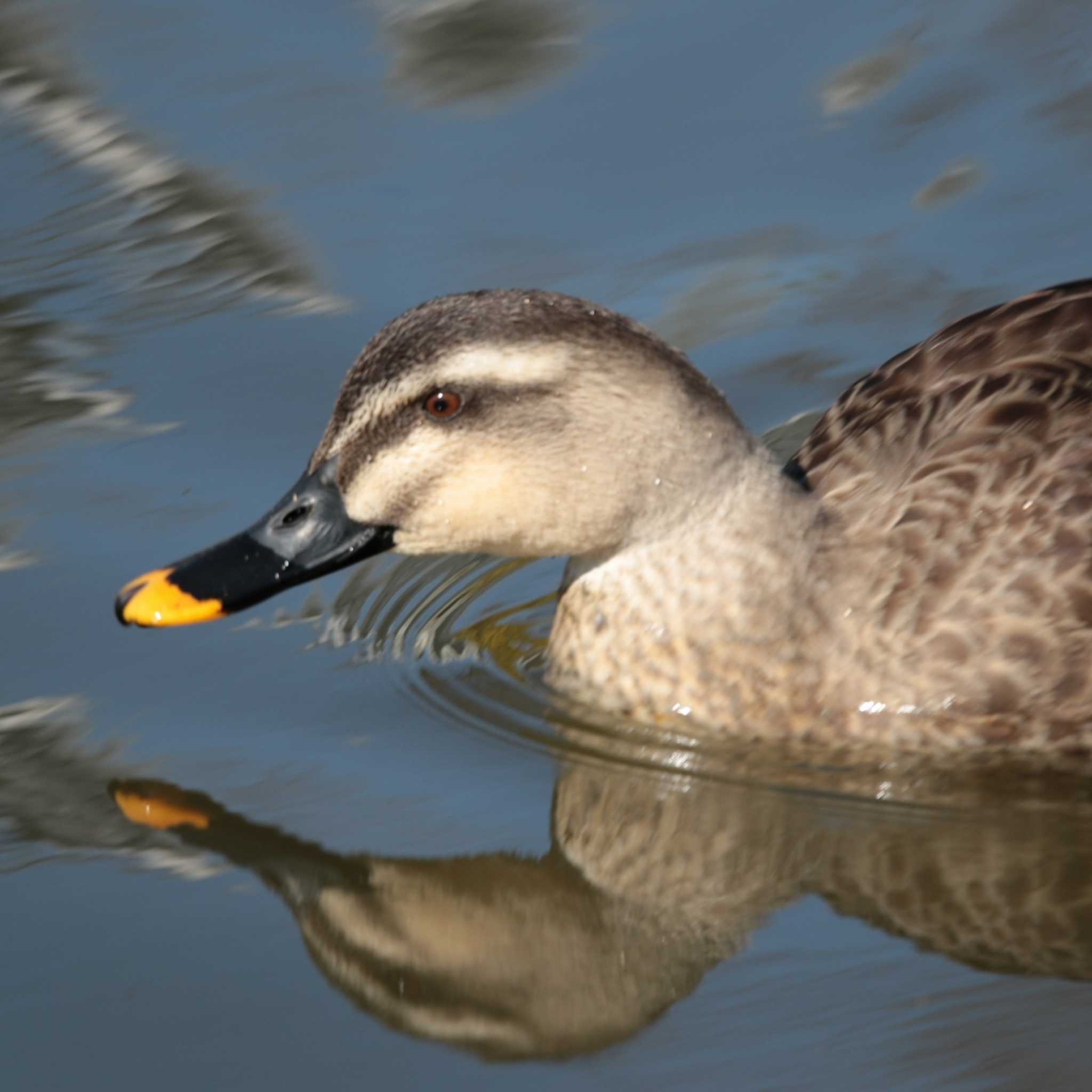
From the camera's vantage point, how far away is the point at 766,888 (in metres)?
5.54

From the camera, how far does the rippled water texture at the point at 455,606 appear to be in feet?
16.6

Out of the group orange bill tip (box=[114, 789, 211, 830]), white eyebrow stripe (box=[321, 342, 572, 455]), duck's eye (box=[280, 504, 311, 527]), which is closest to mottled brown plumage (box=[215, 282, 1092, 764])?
white eyebrow stripe (box=[321, 342, 572, 455])

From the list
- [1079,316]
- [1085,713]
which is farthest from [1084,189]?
[1085,713]

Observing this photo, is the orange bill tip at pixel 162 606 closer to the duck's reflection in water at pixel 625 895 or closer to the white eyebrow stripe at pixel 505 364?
the duck's reflection in water at pixel 625 895

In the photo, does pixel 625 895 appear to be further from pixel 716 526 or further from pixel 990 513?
pixel 990 513

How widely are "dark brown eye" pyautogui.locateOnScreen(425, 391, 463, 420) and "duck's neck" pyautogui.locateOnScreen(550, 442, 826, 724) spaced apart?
66 cm

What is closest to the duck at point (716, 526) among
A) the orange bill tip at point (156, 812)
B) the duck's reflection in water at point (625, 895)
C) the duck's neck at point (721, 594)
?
the duck's neck at point (721, 594)

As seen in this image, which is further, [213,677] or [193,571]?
[213,677]

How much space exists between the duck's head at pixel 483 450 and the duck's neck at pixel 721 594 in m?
0.08

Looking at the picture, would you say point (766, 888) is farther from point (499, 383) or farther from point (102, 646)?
point (102, 646)

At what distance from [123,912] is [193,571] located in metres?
0.96

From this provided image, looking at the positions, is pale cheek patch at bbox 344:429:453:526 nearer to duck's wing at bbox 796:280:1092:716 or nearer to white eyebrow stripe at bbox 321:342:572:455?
white eyebrow stripe at bbox 321:342:572:455

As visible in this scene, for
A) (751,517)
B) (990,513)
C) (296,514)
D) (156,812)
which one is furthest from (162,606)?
(990,513)

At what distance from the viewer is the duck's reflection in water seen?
512 centimetres
